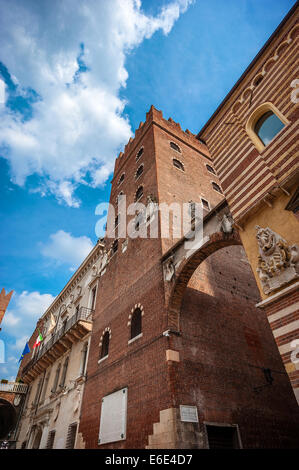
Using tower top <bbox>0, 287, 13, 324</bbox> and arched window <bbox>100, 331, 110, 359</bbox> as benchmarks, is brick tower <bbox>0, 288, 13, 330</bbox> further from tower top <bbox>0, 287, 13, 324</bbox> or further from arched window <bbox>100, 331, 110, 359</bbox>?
arched window <bbox>100, 331, 110, 359</bbox>

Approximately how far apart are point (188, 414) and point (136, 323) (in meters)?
4.43

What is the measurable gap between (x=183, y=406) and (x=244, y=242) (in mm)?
5142

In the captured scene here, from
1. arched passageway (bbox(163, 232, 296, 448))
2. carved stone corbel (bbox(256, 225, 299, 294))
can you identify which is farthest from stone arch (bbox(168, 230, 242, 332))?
carved stone corbel (bbox(256, 225, 299, 294))

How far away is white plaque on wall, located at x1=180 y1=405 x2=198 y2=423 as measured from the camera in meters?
8.12

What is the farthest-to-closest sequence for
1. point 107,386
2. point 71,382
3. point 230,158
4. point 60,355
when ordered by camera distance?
point 60,355 < point 71,382 < point 107,386 < point 230,158

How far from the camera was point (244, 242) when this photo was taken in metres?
7.46

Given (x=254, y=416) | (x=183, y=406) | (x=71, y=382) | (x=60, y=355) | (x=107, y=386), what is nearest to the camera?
(x=183, y=406)

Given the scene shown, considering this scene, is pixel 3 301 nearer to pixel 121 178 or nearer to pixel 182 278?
pixel 121 178

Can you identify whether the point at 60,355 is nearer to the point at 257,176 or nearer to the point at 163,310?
the point at 163,310

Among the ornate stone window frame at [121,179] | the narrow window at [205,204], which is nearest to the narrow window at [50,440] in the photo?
the narrow window at [205,204]

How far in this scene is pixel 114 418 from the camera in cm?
1046

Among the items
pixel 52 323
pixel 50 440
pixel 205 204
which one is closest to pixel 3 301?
pixel 52 323

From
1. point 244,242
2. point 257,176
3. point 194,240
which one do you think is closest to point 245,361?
point 194,240
